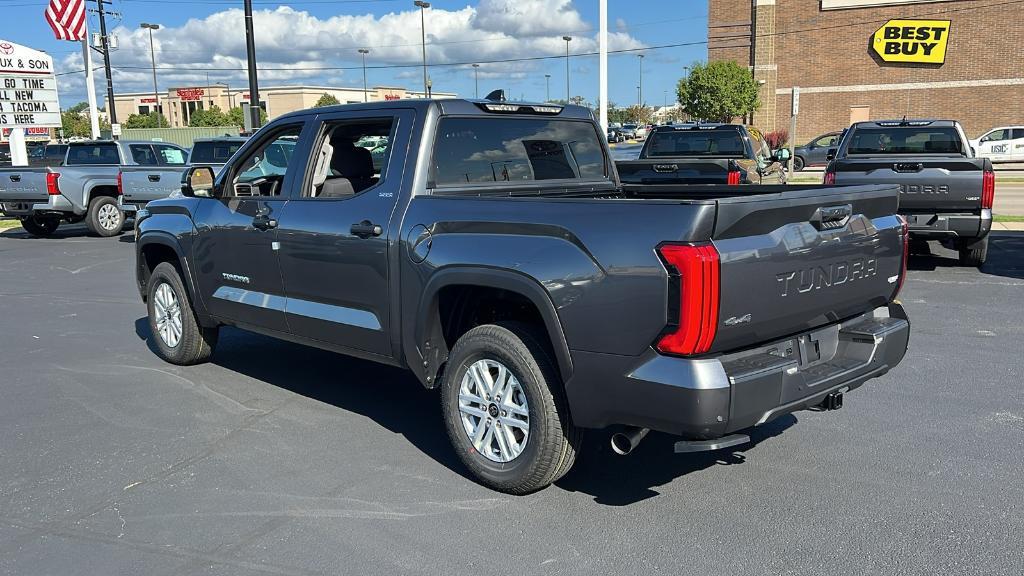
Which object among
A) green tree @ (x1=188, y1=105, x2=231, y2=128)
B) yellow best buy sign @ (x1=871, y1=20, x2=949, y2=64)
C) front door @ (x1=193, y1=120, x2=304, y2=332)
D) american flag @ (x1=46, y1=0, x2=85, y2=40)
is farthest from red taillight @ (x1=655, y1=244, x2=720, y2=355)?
green tree @ (x1=188, y1=105, x2=231, y2=128)

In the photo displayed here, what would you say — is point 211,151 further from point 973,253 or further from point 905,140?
point 973,253

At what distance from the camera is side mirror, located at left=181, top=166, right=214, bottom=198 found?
5.98m

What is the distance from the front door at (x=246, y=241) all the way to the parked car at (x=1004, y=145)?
99.8 ft

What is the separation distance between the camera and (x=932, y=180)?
975 centimetres

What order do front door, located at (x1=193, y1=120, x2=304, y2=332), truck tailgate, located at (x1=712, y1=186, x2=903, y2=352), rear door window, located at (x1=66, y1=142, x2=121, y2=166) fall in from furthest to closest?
1. rear door window, located at (x1=66, y1=142, x2=121, y2=166)
2. front door, located at (x1=193, y1=120, x2=304, y2=332)
3. truck tailgate, located at (x1=712, y1=186, x2=903, y2=352)

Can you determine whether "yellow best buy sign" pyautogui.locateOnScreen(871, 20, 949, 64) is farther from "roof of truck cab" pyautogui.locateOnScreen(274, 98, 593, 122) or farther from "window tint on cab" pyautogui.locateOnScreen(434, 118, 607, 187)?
"roof of truck cab" pyautogui.locateOnScreen(274, 98, 593, 122)

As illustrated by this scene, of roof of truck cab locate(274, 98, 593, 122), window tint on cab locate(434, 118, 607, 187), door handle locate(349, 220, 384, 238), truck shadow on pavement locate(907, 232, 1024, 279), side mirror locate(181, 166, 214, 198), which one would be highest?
roof of truck cab locate(274, 98, 593, 122)

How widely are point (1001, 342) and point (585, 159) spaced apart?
3.91 meters

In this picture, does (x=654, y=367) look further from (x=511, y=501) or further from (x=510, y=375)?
(x=511, y=501)

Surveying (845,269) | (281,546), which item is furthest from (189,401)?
(845,269)

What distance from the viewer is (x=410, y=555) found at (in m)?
3.58

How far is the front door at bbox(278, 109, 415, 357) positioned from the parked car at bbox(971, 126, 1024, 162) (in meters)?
30.3

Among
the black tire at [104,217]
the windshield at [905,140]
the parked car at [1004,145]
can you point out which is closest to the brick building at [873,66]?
the parked car at [1004,145]

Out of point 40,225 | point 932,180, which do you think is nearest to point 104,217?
point 40,225
